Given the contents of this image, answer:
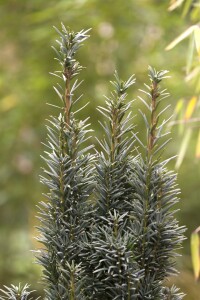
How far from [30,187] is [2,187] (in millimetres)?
298

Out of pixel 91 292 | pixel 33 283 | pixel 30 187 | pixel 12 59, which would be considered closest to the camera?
pixel 91 292

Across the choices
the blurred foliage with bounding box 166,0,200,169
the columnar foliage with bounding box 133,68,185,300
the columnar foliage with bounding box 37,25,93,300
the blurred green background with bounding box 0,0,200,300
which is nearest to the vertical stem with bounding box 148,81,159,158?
the columnar foliage with bounding box 133,68,185,300

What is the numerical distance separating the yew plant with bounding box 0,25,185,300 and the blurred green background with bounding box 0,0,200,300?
8.68 feet

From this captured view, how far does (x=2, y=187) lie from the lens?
5.76 metres

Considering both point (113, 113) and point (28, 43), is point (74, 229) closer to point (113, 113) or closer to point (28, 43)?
point (113, 113)

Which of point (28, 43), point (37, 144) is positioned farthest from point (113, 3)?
point (37, 144)

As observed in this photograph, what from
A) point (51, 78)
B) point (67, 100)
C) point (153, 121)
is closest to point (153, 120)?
point (153, 121)

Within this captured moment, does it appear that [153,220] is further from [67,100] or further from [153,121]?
[67,100]

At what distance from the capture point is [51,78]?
5074 millimetres

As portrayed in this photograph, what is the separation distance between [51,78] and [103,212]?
3584 millimetres

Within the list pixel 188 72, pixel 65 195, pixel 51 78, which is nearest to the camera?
pixel 65 195

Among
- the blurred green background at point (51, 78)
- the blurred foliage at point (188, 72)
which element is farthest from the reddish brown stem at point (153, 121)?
the blurred green background at point (51, 78)

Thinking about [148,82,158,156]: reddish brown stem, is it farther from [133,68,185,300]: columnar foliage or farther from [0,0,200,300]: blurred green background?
[0,0,200,300]: blurred green background

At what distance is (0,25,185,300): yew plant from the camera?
150 cm
